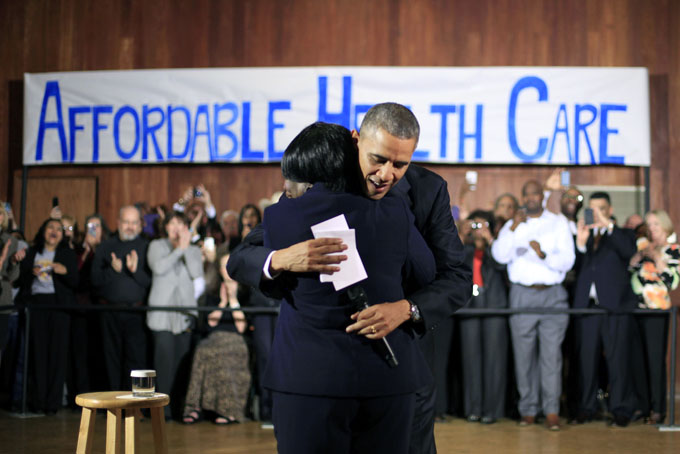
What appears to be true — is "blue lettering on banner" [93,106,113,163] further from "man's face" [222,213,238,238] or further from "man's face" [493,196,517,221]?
"man's face" [493,196,517,221]

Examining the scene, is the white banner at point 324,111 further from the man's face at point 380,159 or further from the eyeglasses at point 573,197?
the man's face at point 380,159

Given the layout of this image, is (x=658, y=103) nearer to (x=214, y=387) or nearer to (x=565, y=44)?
(x=565, y=44)

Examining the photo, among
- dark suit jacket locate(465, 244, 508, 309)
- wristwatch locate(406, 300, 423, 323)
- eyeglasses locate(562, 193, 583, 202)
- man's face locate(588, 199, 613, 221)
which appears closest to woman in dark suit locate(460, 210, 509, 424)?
dark suit jacket locate(465, 244, 508, 309)

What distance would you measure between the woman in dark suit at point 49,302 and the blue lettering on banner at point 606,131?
16.0ft

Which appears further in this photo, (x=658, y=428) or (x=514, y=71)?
(x=514, y=71)

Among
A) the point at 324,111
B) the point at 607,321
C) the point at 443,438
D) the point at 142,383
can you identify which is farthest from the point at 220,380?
the point at 607,321

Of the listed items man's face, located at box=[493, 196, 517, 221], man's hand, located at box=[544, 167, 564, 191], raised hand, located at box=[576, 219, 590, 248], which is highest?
man's hand, located at box=[544, 167, 564, 191]

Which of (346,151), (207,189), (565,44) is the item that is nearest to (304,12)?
(207,189)

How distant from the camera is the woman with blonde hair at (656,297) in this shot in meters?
6.31

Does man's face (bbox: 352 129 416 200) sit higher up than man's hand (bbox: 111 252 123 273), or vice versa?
man's face (bbox: 352 129 416 200)

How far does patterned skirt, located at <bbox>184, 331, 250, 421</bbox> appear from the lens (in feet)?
20.2

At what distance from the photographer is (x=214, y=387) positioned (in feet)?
20.3

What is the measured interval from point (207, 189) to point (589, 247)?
12.6 feet

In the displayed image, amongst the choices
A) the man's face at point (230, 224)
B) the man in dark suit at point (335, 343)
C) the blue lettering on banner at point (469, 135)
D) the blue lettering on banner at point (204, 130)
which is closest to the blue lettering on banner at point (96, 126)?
the blue lettering on banner at point (204, 130)
